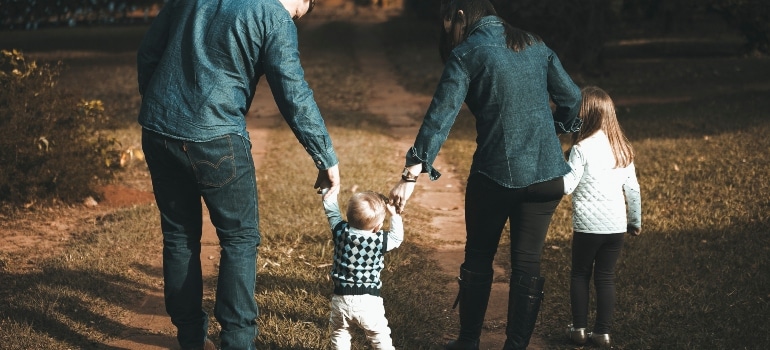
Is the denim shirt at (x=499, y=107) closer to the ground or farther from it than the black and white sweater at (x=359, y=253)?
farther from it

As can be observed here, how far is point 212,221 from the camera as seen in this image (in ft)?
13.1

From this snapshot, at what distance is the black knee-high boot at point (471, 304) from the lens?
4336mm

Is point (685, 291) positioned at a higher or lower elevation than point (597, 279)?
lower

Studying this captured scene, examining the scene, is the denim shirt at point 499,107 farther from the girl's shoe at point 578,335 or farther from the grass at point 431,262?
→ the grass at point 431,262

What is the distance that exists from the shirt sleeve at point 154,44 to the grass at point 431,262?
1504 millimetres

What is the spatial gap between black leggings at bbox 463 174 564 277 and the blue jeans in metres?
0.98

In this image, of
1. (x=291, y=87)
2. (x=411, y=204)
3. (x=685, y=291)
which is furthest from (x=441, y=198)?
(x=291, y=87)

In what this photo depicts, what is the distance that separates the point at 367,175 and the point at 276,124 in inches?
161

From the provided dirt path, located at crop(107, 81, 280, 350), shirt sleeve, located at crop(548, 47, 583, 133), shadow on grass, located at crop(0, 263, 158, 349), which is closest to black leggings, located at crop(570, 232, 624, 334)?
shirt sleeve, located at crop(548, 47, 583, 133)

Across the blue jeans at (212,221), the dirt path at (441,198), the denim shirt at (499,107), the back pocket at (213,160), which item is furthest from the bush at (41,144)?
the denim shirt at (499,107)

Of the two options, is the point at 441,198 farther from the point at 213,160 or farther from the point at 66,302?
the point at 213,160

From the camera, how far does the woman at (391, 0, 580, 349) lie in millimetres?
3963

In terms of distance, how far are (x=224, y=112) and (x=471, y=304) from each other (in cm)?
148

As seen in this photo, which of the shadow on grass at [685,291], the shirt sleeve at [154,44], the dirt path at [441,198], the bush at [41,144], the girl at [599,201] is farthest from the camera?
the bush at [41,144]
